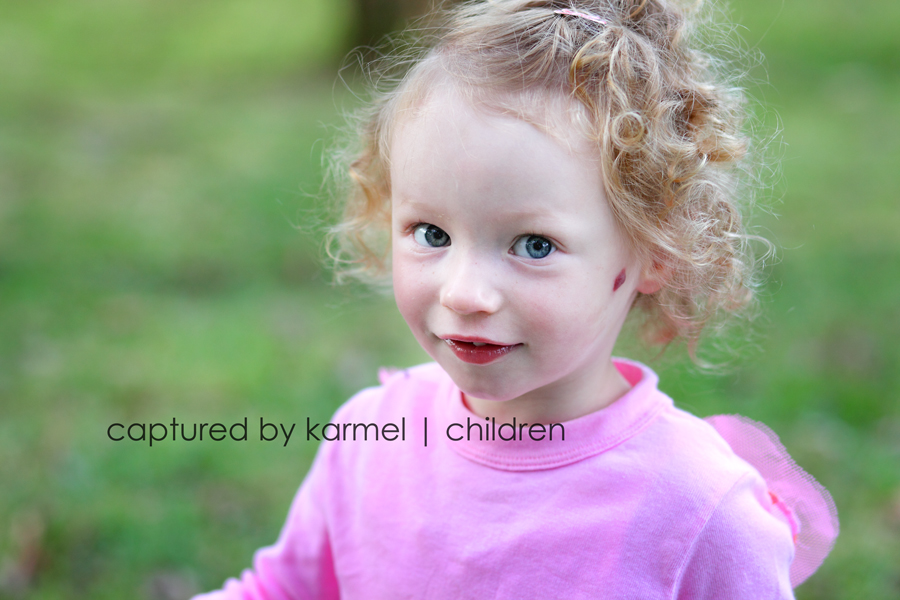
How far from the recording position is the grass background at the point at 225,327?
2.44 m

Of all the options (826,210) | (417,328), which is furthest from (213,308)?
(826,210)

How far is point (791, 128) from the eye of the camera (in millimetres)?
5934

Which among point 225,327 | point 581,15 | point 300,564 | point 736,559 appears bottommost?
point 225,327

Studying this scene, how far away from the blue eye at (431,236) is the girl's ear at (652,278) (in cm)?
34

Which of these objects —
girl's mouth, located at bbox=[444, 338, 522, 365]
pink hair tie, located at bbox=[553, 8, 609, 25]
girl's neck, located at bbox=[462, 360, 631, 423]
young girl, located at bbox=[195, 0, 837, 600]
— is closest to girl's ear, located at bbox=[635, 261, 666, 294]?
young girl, located at bbox=[195, 0, 837, 600]

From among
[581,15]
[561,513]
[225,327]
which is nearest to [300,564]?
[561,513]

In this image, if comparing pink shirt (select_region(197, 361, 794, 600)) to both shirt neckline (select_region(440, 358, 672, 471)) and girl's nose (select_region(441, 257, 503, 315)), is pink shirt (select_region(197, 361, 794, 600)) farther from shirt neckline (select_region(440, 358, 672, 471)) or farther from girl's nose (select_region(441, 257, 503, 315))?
girl's nose (select_region(441, 257, 503, 315))

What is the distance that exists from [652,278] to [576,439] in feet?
0.96

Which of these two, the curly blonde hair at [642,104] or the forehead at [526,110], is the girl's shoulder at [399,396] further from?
the forehead at [526,110]

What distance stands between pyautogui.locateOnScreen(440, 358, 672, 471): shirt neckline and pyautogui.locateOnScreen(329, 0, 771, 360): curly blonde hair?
0.61ft

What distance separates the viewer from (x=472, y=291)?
3.94ft

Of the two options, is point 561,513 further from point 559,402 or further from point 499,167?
point 499,167

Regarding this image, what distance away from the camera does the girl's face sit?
119cm

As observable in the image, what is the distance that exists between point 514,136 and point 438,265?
225 mm
